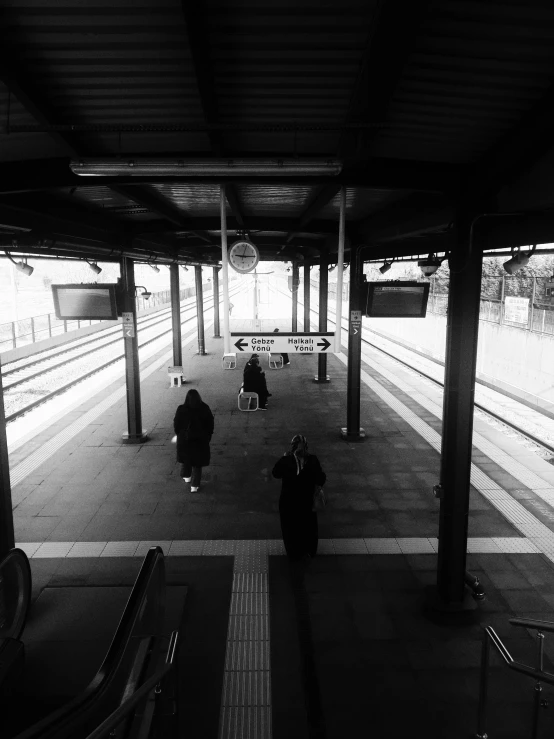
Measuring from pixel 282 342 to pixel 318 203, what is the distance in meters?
2.27

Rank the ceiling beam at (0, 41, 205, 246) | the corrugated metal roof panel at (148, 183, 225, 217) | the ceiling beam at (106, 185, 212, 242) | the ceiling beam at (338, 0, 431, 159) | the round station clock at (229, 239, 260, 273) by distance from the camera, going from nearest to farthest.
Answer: the ceiling beam at (338, 0, 431, 159)
the ceiling beam at (0, 41, 205, 246)
the ceiling beam at (106, 185, 212, 242)
the corrugated metal roof panel at (148, 183, 225, 217)
the round station clock at (229, 239, 260, 273)

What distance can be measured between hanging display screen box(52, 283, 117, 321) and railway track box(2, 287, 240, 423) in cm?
432

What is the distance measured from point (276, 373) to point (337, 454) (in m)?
7.72

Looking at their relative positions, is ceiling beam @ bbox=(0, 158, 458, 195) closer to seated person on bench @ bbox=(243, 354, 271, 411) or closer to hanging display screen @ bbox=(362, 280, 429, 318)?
hanging display screen @ bbox=(362, 280, 429, 318)

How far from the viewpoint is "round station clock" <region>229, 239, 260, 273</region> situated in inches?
275

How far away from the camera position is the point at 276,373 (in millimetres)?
16859

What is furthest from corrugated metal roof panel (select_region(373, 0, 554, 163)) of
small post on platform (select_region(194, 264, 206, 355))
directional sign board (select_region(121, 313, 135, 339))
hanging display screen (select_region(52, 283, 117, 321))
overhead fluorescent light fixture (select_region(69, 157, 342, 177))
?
small post on platform (select_region(194, 264, 206, 355))

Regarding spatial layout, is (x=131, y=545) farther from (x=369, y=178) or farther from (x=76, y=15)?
(x=76, y=15)

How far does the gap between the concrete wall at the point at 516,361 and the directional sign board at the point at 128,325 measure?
9674mm

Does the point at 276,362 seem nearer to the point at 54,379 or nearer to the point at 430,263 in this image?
the point at 54,379

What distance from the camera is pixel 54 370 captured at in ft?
57.6

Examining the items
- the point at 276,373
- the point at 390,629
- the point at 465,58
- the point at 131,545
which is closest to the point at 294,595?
the point at 390,629

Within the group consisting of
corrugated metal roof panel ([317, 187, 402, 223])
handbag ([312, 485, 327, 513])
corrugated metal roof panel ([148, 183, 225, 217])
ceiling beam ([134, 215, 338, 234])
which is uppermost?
corrugated metal roof panel ([148, 183, 225, 217])

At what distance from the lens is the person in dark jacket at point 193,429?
7.31 metres
